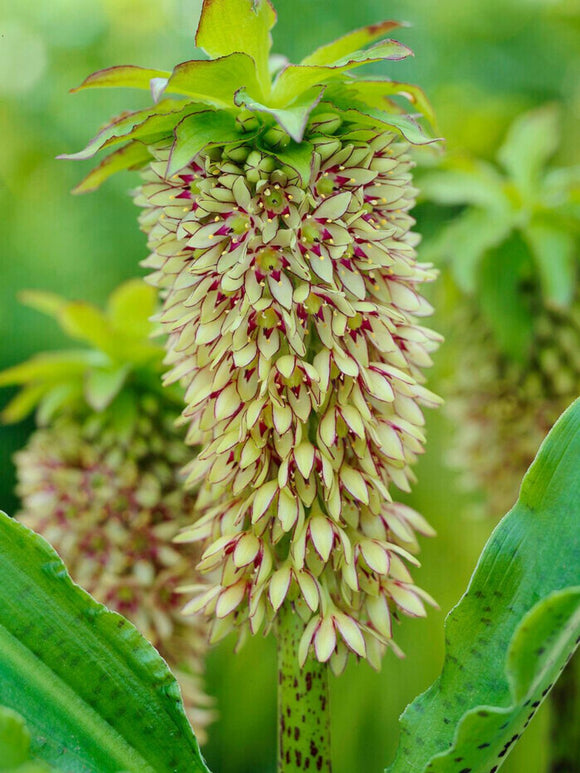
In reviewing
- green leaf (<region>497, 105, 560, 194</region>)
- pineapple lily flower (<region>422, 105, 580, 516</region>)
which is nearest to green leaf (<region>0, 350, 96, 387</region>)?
pineapple lily flower (<region>422, 105, 580, 516</region>)

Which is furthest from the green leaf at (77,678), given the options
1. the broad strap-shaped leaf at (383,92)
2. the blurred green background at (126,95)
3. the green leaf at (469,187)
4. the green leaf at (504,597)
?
the blurred green background at (126,95)

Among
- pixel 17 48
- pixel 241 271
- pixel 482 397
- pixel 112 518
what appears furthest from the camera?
pixel 17 48

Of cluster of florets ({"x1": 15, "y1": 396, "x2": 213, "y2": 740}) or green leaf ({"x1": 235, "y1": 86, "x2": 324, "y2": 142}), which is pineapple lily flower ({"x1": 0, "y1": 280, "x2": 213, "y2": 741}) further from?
green leaf ({"x1": 235, "y1": 86, "x2": 324, "y2": 142})

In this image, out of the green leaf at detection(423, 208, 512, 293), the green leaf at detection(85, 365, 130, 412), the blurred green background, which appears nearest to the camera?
the green leaf at detection(85, 365, 130, 412)

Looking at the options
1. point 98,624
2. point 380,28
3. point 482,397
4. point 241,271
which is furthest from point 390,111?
point 482,397

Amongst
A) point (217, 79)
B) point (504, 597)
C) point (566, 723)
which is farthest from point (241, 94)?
point (566, 723)

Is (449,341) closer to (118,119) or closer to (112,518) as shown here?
(112,518)
